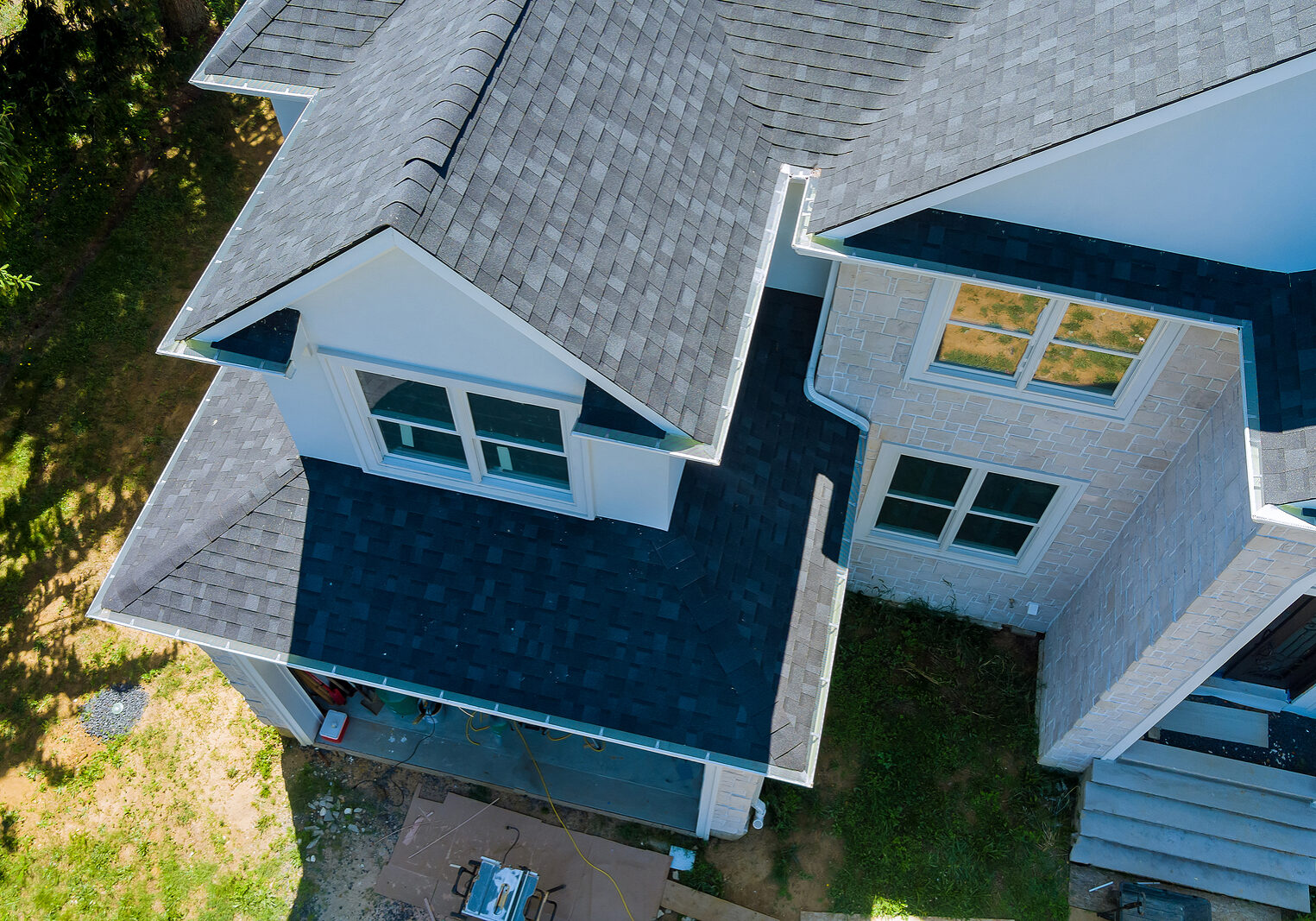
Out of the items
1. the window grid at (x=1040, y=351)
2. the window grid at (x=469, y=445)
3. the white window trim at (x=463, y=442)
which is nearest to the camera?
the white window trim at (x=463, y=442)

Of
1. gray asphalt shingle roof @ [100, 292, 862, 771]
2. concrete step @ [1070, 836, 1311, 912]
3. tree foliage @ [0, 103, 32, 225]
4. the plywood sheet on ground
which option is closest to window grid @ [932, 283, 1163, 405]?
gray asphalt shingle roof @ [100, 292, 862, 771]

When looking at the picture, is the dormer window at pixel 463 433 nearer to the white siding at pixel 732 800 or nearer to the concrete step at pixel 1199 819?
the white siding at pixel 732 800

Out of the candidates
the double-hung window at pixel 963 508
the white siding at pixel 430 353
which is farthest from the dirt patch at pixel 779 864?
the white siding at pixel 430 353

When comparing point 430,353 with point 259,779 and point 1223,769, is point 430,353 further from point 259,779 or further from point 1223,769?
point 1223,769

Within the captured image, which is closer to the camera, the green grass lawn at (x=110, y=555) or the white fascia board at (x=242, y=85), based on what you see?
the white fascia board at (x=242, y=85)

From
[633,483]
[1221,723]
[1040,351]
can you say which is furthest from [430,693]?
[1221,723]

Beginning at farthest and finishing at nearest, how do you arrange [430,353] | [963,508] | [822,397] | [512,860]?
[963,508] < [512,860] < [822,397] < [430,353]

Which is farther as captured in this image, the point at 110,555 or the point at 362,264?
the point at 110,555
